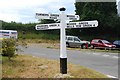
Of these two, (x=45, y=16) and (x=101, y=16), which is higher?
(x=101, y=16)

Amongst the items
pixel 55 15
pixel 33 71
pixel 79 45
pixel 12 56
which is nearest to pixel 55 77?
A: pixel 33 71

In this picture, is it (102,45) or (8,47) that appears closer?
(8,47)

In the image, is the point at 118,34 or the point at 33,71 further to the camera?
the point at 118,34

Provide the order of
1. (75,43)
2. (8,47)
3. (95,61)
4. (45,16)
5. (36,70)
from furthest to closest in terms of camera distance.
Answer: (75,43) → (95,61) → (8,47) → (36,70) → (45,16)

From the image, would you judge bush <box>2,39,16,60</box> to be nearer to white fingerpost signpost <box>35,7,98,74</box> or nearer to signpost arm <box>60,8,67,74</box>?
white fingerpost signpost <box>35,7,98,74</box>

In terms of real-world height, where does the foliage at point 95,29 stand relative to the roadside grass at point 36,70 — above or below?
above

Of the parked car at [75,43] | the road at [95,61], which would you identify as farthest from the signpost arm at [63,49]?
the parked car at [75,43]

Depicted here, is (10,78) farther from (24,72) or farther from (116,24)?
(116,24)

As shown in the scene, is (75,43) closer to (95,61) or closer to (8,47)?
(95,61)

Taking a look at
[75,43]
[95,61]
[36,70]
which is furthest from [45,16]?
[75,43]

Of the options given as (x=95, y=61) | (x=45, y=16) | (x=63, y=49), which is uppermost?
(x=45, y=16)

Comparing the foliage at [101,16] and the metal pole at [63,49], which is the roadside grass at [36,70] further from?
the foliage at [101,16]

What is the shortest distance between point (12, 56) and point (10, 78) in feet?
9.72

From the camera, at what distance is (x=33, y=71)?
1084cm
